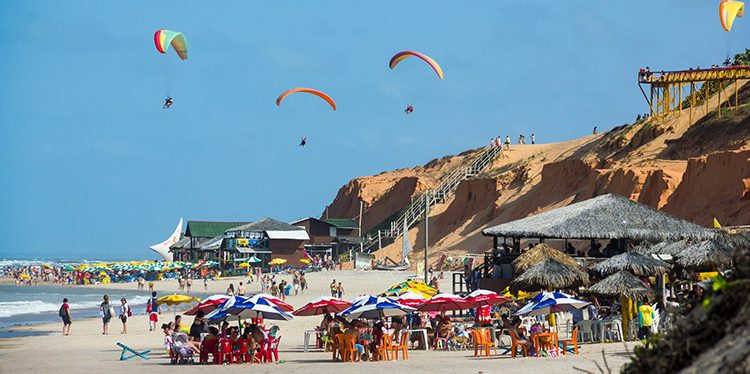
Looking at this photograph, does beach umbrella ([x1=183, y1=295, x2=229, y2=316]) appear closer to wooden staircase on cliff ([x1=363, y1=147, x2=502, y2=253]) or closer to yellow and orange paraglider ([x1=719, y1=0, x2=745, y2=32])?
yellow and orange paraglider ([x1=719, y1=0, x2=745, y2=32])

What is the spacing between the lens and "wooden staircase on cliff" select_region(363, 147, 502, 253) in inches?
2714

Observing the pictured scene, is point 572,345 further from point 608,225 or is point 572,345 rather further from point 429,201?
point 429,201

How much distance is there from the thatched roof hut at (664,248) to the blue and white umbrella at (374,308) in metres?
9.01

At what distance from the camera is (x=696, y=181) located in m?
40.1

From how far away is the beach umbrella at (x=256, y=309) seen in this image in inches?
672

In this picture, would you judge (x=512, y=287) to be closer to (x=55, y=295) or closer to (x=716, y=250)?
(x=716, y=250)

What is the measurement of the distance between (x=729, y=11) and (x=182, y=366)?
30.3 m

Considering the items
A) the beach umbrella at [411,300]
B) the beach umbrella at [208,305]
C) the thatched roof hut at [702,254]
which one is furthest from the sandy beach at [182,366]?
the thatched roof hut at [702,254]

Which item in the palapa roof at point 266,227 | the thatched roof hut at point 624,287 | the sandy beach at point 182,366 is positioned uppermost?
the palapa roof at point 266,227

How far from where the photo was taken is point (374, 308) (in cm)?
1767

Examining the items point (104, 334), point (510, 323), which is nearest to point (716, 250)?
point (510, 323)

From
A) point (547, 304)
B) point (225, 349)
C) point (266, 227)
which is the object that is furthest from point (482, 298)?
point (266, 227)

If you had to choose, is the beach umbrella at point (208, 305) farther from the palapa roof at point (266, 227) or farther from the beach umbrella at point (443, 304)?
the palapa roof at point (266, 227)

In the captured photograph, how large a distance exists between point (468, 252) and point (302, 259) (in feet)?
51.0
